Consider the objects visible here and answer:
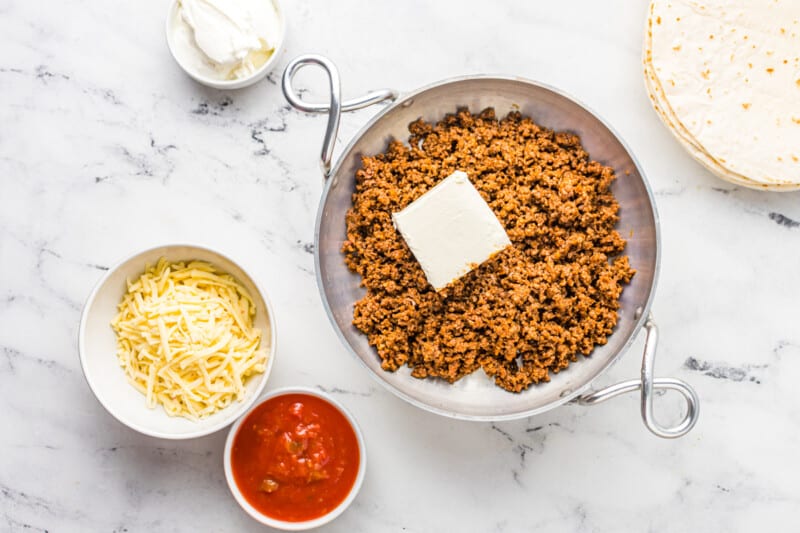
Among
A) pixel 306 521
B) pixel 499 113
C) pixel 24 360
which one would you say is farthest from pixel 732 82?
pixel 24 360

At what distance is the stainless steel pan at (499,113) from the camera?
2.42 m

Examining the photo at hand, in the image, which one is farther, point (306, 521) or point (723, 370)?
point (723, 370)

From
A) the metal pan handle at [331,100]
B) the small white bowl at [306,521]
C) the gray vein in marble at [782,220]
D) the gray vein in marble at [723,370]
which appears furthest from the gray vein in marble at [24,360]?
the gray vein in marble at [782,220]

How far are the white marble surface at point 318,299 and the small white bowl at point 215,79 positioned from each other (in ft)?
0.33

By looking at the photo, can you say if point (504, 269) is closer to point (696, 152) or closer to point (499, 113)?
point (499, 113)

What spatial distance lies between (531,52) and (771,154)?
0.89 meters

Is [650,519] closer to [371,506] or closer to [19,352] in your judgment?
[371,506]

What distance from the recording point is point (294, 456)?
2.42 m

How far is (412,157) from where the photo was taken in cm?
258

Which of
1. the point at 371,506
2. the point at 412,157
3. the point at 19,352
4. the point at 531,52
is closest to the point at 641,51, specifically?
the point at 531,52

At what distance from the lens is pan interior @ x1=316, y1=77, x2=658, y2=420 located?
245 cm

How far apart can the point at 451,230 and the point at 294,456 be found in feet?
2.89

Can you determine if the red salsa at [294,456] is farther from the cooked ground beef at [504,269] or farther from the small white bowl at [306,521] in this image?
the cooked ground beef at [504,269]

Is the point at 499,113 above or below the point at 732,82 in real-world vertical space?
below
